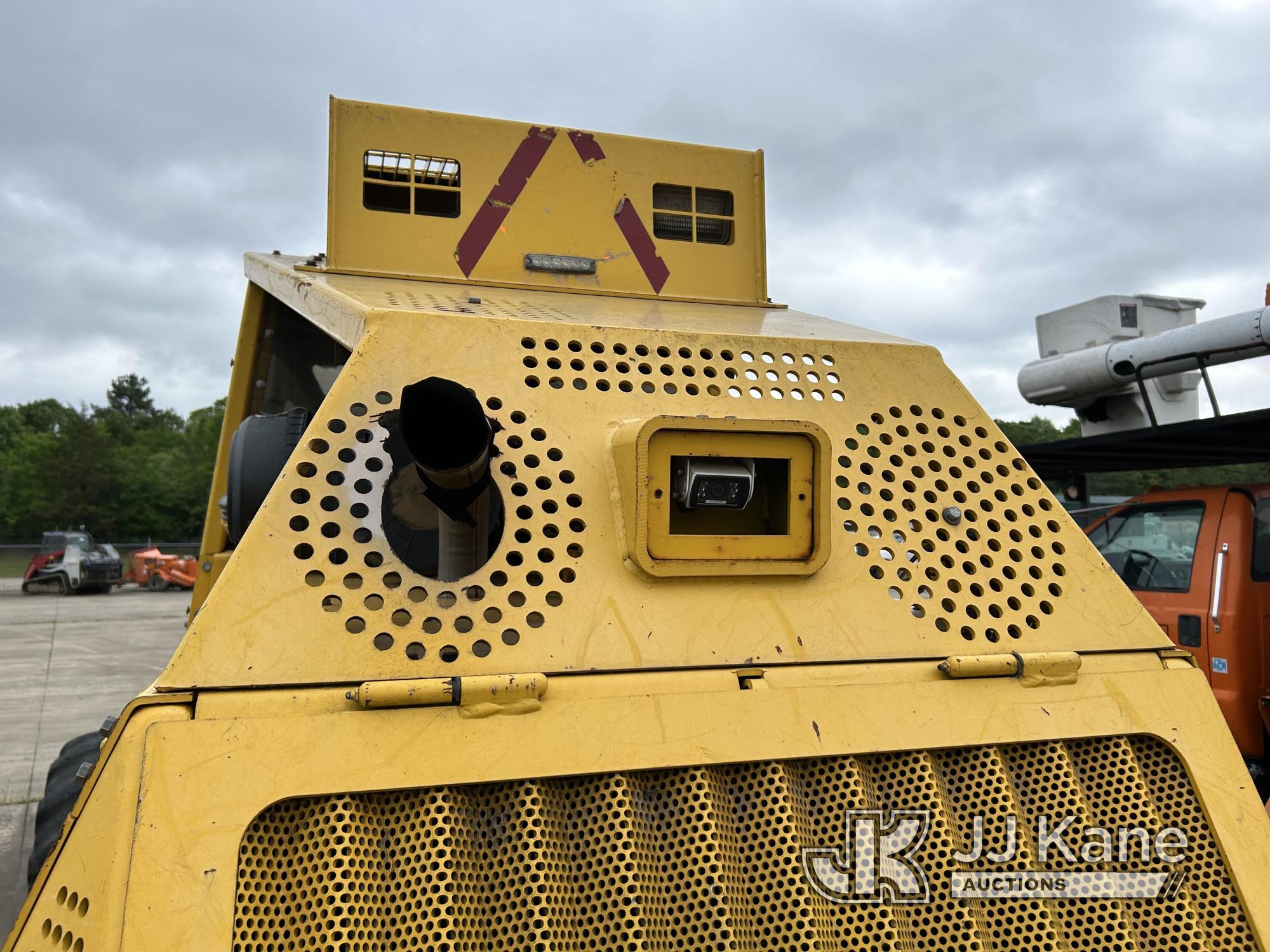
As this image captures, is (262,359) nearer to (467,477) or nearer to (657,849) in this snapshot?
(467,477)

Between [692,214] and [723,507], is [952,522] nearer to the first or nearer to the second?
[723,507]

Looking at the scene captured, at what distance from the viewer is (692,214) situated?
12.8ft

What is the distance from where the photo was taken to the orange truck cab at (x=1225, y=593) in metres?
4.79

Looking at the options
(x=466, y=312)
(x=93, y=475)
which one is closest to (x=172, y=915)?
(x=466, y=312)

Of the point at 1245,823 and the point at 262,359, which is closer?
the point at 1245,823

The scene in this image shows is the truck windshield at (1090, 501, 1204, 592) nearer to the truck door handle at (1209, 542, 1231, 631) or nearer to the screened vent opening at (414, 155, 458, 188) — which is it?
the truck door handle at (1209, 542, 1231, 631)

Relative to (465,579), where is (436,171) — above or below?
above

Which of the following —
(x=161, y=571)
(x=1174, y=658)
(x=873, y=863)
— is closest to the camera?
(x=873, y=863)

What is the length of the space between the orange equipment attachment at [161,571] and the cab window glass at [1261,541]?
25291mm

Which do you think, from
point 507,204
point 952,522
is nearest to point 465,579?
point 952,522

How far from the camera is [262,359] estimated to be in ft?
12.8

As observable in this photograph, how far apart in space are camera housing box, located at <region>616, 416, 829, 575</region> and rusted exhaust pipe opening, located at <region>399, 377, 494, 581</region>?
31cm

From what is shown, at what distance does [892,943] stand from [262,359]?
3.27 metres

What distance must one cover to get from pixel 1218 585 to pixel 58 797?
5294mm
